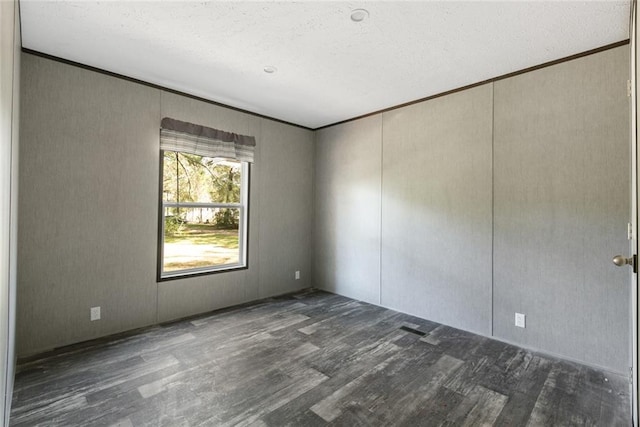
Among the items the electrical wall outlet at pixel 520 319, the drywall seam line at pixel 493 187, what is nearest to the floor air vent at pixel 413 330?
the drywall seam line at pixel 493 187

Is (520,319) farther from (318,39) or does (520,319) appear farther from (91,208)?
(91,208)

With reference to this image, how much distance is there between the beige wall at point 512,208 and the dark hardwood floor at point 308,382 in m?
0.35

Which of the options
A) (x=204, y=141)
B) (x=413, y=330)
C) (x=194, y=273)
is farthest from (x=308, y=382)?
(x=204, y=141)

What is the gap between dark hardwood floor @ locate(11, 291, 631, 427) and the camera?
1.85 m

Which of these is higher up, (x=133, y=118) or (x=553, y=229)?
(x=133, y=118)

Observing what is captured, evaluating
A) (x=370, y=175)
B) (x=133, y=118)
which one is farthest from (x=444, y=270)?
(x=133, y=118)

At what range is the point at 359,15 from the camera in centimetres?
203

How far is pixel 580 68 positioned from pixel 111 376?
14.3 ft

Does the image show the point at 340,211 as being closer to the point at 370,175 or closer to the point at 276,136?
the point at 370,175

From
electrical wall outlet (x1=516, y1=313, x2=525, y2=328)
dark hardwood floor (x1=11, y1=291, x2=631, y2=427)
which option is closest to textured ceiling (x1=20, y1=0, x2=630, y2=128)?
electrical wall outlet (x1=516, y1=313, x2=525, y2=328)

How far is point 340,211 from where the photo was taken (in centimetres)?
443

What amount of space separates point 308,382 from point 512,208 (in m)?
2.35

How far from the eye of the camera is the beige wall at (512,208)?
93.7 inches

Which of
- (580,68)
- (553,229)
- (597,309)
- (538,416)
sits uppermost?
(580,68)
